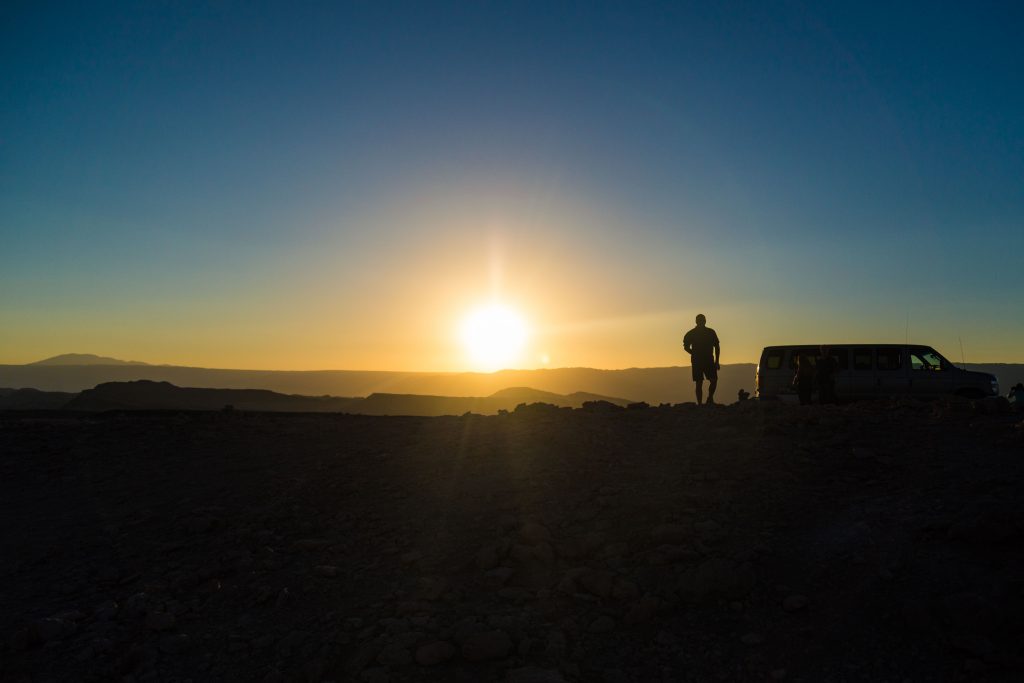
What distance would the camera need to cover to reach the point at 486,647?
5320mm

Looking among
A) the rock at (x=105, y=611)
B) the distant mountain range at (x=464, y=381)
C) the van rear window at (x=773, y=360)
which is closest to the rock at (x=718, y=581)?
the rock at (x=105, y=611)

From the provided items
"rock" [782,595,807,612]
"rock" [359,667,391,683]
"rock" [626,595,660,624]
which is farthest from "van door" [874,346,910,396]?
"rock" [359,667,391,683]

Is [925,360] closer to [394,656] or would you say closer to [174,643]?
[394,656]

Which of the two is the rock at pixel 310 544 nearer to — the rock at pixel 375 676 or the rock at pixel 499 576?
the rock at pixel 499 576

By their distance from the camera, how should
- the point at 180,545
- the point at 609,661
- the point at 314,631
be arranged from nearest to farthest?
the point at 609,661
the point at 314,631
the point at 180,545

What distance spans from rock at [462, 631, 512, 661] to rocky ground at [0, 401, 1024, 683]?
0.01 meters

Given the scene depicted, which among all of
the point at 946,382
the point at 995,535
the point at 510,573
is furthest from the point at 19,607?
the point at 946,382

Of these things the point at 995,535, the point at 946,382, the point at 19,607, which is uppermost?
the point at 946,382

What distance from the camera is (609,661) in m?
5.22

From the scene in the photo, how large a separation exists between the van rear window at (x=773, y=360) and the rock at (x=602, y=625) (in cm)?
1268

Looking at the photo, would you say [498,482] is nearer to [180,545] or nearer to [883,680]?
[180,545]

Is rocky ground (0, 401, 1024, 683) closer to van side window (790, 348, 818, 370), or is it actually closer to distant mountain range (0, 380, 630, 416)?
van side window (790, 348, 818, 370)

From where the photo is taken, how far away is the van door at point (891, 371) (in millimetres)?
15672

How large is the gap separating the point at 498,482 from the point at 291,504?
2.56 meters
